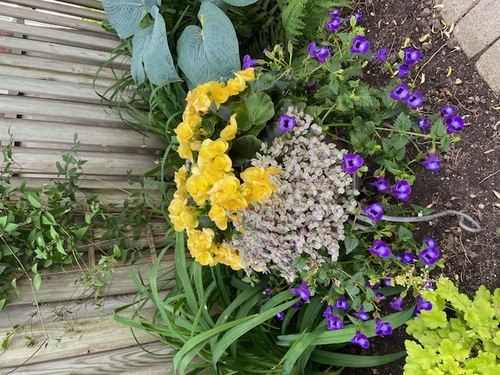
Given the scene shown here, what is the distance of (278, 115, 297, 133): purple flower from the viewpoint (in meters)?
1.33

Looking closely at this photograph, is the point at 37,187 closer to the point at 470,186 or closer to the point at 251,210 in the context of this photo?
the point at 251,210

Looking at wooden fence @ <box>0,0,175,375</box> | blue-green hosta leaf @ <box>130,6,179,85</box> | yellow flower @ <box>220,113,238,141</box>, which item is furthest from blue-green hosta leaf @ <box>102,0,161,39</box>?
yellow flower @ <box>220,113,238,141</box>

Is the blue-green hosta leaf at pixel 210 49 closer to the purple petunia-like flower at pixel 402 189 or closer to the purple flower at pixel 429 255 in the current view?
the purple petunia-like flower at pixel 402 189

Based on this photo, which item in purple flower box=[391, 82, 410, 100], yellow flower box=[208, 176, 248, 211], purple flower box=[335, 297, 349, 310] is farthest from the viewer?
purple flower box=[335, 297, 349, 310]

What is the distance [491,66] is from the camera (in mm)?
1454

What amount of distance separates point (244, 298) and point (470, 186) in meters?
0.85

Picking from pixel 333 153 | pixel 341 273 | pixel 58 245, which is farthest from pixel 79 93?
pixel 341 273

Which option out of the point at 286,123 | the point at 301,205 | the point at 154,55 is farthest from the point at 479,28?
the point at 154,55

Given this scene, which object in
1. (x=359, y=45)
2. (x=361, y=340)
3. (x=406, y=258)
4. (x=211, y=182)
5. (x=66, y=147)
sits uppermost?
(x=359, y=45)

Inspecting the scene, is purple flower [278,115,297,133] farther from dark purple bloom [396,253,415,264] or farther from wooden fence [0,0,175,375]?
wooden fence [0,0,175,375]

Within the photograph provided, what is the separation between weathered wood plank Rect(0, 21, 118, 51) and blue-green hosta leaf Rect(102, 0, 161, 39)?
27 centimetres

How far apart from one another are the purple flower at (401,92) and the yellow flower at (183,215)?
2.21ft

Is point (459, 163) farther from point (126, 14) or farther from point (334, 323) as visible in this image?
point (126, 14)

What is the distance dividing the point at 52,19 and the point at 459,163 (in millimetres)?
1773
